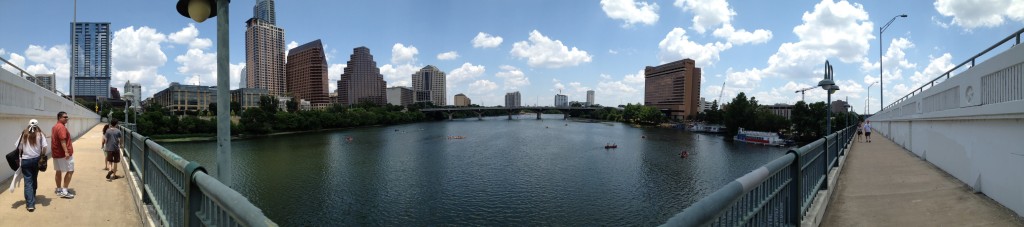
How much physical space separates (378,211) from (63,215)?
52.3ft

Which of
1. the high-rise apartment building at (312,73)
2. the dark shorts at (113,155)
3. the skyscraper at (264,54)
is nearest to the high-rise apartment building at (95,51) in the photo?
the skyscraper at (264,54)

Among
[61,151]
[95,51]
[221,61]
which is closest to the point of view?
[221,61]

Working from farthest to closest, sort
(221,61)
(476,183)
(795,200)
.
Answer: (476,183) < (795,200) < (221,61)

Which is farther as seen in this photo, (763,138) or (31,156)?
(763,138)

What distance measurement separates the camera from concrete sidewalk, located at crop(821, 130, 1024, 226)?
644cm

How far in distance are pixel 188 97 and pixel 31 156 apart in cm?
16097

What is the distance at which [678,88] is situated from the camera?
16362 centimetres

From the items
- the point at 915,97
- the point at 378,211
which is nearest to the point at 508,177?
the point at 378,211

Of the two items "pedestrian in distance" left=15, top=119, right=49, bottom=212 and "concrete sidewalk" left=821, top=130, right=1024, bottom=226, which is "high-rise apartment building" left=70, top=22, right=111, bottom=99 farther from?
"concrete sidewalk" left=821, top=130, right=1024, bottom=226

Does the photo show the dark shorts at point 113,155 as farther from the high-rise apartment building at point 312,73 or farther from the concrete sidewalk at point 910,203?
the high-rise apartment building at point 312,73

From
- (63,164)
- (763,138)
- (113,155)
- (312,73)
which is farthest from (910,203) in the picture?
(312,73)

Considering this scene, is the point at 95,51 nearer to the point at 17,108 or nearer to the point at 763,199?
the point at 17,108

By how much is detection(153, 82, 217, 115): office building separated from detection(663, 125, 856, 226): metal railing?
160 meters

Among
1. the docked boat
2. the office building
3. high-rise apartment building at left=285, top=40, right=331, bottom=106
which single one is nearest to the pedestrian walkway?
the docked boat
